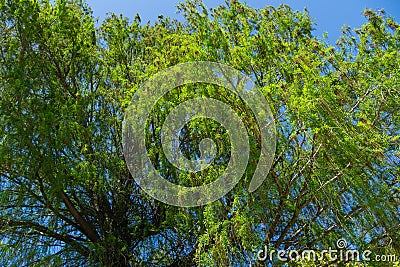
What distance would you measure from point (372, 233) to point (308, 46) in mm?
2168

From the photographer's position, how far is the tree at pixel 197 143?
355cm

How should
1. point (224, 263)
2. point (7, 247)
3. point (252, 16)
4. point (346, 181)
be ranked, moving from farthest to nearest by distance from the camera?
point (252, 16), point (7, 247), point (224, 263), point (346, 181)

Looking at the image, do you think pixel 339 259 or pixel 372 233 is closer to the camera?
pixel 372 233

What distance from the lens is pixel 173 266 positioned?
5281 mm

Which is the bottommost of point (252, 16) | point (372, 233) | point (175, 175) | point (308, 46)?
point (372, 233)

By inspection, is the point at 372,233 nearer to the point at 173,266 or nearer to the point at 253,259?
the point at 253,259

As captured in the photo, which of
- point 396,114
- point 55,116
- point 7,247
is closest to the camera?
point 396,114

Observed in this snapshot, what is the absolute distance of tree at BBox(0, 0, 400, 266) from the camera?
3549mm

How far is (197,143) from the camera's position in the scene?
5.03 metres

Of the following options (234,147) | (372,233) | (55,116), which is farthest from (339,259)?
(55,116)

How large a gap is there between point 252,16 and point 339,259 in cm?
289

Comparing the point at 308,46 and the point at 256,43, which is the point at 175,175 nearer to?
the point at 256,43

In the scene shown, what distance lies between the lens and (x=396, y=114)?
13.5 ft

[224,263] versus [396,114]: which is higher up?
[396,114]
